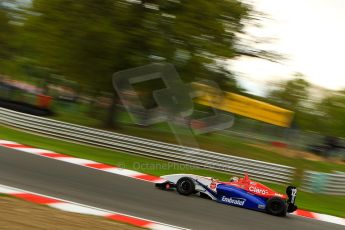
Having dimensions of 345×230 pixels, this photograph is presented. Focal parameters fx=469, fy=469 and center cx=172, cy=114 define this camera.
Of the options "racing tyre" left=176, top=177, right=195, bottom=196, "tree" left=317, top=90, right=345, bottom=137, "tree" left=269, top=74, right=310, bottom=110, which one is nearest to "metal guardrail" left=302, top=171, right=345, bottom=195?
"racing tyre" left=176, top=177, right=195, bottom=196

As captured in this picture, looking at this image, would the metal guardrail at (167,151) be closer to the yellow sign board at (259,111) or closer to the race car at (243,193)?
the race car at (243,193)

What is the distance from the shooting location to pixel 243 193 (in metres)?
8.60

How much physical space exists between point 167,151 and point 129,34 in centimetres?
397

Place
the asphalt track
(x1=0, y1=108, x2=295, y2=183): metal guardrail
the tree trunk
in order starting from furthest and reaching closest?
the tree trunk, (x1=0, y1=108, x2=295, y2=183): metal guardrail, the asphalt track

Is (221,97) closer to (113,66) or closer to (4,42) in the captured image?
(113,66)

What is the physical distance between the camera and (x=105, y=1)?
14586 mm

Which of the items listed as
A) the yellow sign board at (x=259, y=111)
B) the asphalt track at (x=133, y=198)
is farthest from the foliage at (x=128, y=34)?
the yellow sign board at (x=259, y=111)

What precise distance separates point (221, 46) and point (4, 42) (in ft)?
51.5

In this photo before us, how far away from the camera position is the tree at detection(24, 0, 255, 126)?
47.1ft

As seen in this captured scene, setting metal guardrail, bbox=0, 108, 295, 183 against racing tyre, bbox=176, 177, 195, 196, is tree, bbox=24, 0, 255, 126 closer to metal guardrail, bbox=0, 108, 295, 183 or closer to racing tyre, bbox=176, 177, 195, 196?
metal guardrail, bbox=0, 108, 295, 183

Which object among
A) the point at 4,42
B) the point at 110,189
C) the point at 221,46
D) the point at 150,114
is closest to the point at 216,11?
the point at 221,46

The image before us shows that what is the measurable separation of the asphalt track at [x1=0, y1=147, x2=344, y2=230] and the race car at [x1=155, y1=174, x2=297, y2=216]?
0.15 meters

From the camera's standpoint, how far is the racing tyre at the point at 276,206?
8.42 metres

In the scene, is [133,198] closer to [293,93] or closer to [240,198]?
[240,198]
